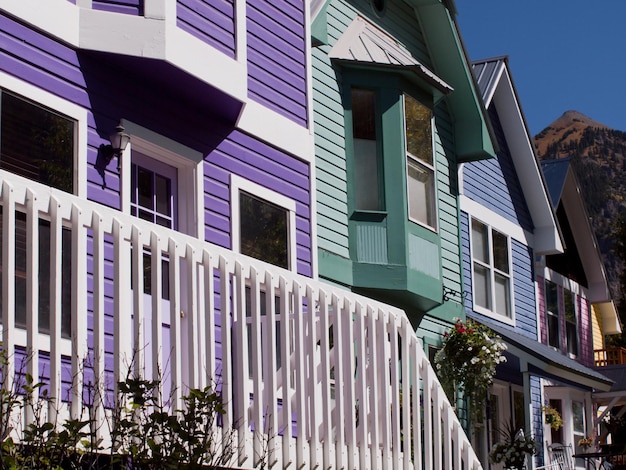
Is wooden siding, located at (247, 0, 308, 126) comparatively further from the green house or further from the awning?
the awning

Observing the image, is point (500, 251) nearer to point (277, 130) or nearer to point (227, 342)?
point (277, 130)

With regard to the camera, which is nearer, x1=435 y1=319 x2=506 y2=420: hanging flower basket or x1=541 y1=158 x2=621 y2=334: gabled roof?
x1=435 y1=319 x2=506 y2=420: hanging flower basket

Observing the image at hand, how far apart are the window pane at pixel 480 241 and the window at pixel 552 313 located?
4596 millimetres

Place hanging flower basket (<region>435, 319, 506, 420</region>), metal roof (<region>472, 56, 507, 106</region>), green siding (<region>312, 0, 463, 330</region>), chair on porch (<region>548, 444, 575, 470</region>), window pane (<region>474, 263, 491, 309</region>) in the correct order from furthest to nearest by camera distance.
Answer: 1. metal roof (<region>472, 56, 507, 106</region>)
2. window pane (<region>474, 263, 491, 309</region>)
3. chair on porch (<region>548, 444, 575, 470</region>)
4. hanging flower basket (<region>435, 319, 506, 420</region>)
5. green siding (<region>312, 0, 463, 330</region>)

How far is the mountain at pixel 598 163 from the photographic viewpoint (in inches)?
4235

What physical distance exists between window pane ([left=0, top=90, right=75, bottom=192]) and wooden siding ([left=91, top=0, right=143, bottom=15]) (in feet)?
3.32

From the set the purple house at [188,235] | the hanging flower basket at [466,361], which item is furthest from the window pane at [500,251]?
the purple house at [188,235]

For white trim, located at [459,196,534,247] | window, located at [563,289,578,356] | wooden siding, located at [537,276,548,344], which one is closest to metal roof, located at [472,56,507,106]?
white trim, located at [459,196,534,247]

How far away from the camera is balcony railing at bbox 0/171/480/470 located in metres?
5.85

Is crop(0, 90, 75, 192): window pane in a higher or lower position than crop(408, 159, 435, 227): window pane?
lower

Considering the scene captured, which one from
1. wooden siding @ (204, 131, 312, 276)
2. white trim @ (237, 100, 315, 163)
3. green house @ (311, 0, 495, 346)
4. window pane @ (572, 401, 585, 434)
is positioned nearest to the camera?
wooden siding @ (204, 131, 312, 276)

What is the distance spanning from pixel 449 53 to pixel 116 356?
11741 mm

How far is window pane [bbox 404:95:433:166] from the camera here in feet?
49.1

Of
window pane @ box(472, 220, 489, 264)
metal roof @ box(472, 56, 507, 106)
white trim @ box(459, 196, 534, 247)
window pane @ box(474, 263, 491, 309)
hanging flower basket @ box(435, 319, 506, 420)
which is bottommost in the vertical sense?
hanging flower basket @ box(435, 319, 506, 420)
